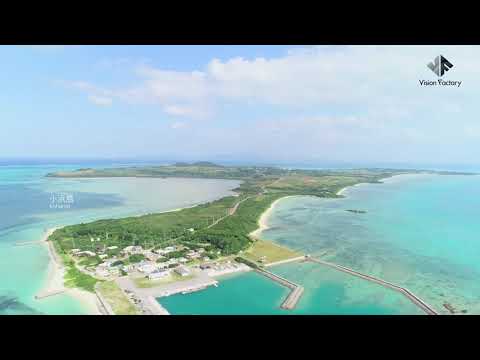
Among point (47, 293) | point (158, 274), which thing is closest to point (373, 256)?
point (158, 274)

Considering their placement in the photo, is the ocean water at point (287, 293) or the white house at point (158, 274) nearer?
the ocean water at point (287, 293)

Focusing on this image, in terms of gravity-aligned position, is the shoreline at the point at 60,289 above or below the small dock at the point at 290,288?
below

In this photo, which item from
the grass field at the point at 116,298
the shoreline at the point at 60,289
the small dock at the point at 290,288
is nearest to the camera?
the grass field at the point at 116,298

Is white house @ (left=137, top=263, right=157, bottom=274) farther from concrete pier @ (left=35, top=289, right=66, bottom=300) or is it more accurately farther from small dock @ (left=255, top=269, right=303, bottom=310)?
small dock @ (left=255, top=269, right=303, bottom=310)

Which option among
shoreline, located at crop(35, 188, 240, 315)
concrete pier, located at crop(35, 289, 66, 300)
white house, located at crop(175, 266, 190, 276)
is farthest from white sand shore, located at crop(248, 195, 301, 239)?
concrete pier, located at crop(35, 289, 66, 300)

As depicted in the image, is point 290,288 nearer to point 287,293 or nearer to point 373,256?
point 287,293

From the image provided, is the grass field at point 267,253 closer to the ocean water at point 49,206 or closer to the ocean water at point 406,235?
the ocean water at point 406,235

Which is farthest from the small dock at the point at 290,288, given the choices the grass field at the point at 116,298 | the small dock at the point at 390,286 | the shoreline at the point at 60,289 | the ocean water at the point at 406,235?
the shoreline at the point at 60,289
